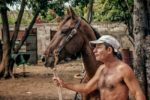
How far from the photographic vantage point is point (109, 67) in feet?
16.0

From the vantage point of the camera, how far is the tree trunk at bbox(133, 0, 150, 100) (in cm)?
760

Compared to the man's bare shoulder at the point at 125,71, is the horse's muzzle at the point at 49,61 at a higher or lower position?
lower

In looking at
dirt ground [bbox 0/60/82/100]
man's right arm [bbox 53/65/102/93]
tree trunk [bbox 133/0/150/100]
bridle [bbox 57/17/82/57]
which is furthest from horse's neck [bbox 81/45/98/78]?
dirt ground [bbox 0/60/82/100]

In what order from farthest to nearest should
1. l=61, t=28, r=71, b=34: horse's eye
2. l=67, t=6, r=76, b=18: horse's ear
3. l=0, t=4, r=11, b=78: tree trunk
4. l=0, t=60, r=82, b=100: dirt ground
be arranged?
1. l=0, t=4, r=11, b=78: tree trunk
2. l=0, t=60, r=82, b=100: dirt ground
3. l=61, t=28, r=71, b=34: horse's eye
4. l=67, t=6, r=76, b=18: horse's ear

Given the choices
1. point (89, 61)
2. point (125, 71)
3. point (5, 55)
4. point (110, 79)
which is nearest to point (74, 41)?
point (89, 61)

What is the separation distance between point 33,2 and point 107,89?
15945 mm

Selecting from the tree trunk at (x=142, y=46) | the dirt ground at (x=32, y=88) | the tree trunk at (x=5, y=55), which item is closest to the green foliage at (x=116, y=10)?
the dirt ground at (x=32, y=88)

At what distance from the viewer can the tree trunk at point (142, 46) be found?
760 centimetres

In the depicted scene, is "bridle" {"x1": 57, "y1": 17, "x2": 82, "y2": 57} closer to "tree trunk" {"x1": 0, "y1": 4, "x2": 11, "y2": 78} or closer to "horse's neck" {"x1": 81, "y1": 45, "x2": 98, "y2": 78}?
"horse's neck" {"x1": 81, "y1": 45, "x2": 98, "y2": 78}

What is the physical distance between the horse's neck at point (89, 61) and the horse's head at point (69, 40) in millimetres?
86

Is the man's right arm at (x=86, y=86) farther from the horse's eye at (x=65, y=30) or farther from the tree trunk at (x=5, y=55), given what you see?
the tree trunk at (x=5, y=55)

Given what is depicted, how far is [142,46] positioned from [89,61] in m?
1.71

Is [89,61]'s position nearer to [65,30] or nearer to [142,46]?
[65,30]

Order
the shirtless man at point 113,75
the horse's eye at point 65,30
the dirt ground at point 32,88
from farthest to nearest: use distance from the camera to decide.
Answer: the dirt ground at point 32,88
the horse's eye at point 65,30
the shirtless man at point 113,75
